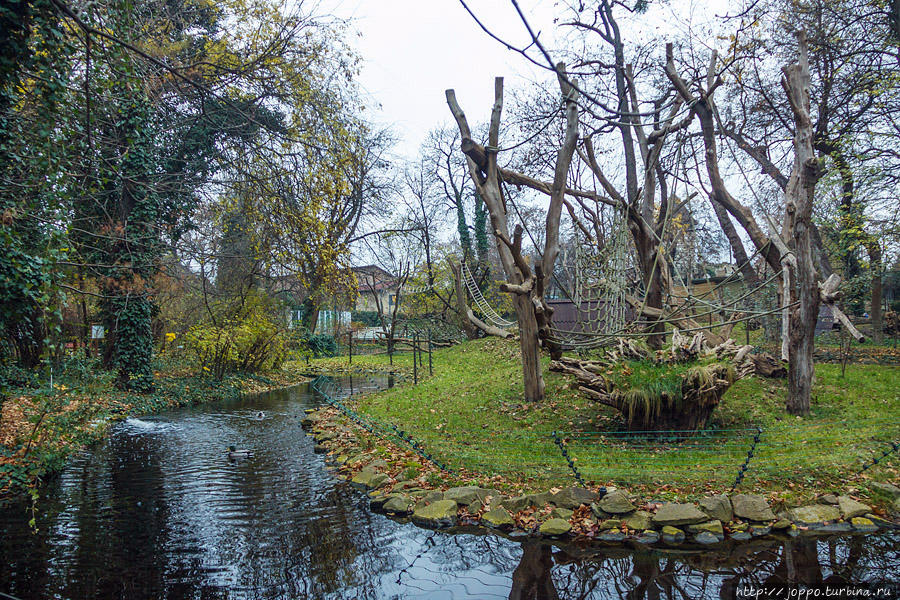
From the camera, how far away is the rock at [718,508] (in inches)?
167

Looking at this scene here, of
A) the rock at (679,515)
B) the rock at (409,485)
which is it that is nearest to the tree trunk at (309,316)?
the rock at (409,485)

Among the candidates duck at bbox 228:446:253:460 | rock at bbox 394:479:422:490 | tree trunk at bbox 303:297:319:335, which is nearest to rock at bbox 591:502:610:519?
rock at bbox 394:479:422:490

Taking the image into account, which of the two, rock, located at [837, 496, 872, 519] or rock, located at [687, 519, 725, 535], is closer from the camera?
rock, located at [687, 519, 725, 535]

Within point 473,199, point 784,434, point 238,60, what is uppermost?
point 473,199

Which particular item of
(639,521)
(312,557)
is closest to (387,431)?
(312,557)

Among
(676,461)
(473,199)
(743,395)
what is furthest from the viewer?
(473,199)

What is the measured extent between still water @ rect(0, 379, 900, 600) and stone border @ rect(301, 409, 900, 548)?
5.6 inches

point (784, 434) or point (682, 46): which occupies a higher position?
point (682, 46)

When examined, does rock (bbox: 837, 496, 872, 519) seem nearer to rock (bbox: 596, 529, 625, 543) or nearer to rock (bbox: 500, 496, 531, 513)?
rock (bbox: 596, 529, 625, 543)

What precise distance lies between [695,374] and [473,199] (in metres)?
17.2

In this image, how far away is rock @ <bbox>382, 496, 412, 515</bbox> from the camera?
16.2 feet

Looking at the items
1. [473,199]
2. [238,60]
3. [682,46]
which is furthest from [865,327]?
[238,60]

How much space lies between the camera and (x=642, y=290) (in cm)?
879

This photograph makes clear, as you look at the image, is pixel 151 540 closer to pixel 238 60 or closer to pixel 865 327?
pixel 238 60
